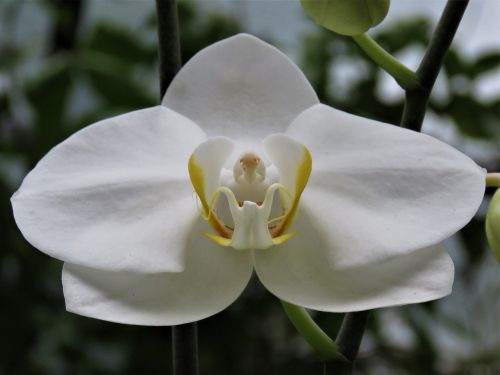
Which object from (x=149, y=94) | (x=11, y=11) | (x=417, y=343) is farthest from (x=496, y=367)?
(x=11, y=11)

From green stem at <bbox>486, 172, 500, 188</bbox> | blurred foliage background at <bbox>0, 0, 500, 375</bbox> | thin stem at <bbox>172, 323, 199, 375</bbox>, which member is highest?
green stem at <bbox>486, 172, 500, 188</bbox>

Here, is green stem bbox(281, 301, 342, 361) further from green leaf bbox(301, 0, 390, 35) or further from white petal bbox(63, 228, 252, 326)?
green leaf bbox(301, 0, 390, 35)

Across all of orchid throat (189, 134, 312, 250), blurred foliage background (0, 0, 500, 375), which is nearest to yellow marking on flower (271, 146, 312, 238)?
orchid throat (189, 134, 312, 250)

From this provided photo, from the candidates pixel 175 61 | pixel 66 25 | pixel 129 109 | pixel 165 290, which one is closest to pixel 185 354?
pixel 165 290

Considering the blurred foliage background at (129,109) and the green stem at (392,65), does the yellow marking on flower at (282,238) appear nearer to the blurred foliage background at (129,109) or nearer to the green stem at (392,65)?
the green stem at (392,65)

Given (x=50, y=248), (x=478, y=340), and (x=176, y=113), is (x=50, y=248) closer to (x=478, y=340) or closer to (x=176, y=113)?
(x=176, y=113)

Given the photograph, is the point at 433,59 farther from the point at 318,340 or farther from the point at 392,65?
the point at 318,340
